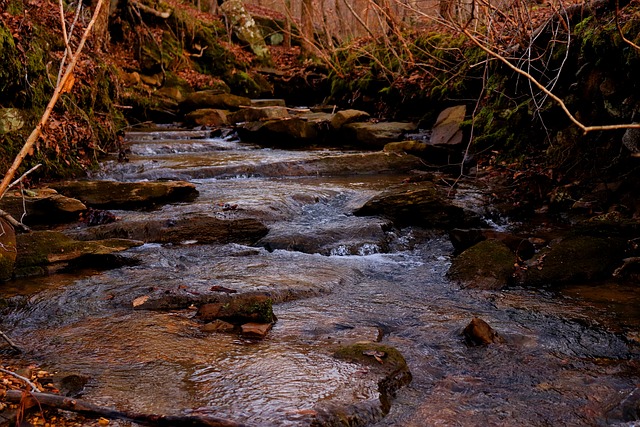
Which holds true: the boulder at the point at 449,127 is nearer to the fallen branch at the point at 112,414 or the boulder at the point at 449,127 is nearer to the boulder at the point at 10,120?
the boulder at the point at 10,120

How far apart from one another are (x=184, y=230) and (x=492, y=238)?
3.21m

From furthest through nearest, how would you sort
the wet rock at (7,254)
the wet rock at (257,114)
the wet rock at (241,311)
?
the wet rock at (257,114)
the wet rock at (7,254)
the wet rock at (241,311)

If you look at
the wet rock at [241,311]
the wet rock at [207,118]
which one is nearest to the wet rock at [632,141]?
the wet rock at [241,311]

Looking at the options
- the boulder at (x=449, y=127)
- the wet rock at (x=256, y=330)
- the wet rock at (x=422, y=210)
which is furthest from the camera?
the boulder at (x=449, y=127)

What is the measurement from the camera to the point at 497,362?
321 centimetres

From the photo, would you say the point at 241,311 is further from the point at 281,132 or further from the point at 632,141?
the point at 281,132

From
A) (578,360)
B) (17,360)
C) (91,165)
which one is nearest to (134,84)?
(91,165)

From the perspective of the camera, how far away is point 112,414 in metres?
2.34

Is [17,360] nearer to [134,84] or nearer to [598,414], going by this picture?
[598,414]

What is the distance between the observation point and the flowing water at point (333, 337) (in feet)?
8.64

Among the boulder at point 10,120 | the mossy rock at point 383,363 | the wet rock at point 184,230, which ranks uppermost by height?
the boulder at point 10,120

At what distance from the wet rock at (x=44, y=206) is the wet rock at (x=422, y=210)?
3530mm

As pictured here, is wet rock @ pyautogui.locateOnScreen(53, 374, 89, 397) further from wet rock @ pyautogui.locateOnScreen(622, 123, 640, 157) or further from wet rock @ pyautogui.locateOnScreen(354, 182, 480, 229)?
wet rock @ pyautogui.locateOnScreen(622, 123, 640, 157)

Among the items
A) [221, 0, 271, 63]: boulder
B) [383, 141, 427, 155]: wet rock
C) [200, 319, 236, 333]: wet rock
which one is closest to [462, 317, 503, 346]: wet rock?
[200, 319, 236, 333]: wet rock
